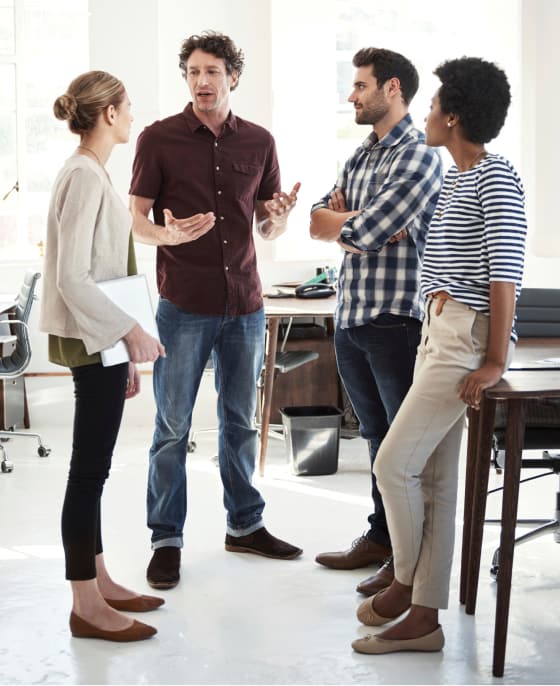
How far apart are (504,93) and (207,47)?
4.11 feet

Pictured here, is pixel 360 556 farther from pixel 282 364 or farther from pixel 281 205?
pixel 282 364

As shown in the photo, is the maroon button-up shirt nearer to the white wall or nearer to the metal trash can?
the metal trash can

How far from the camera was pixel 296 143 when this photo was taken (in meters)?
7.08

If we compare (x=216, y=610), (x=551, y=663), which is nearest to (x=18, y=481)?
(x=216, y=610)

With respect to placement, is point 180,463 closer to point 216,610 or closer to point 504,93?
point 216,610

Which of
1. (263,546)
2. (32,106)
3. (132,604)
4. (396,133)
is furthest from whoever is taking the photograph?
(32,106)

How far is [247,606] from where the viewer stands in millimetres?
3406

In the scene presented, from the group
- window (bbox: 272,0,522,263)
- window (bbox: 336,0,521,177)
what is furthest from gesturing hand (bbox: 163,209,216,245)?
window (bbox: 336,0,521,177)

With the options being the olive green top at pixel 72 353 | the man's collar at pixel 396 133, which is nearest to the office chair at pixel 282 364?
the man's collar at pixel 396 133

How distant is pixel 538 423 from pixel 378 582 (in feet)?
2.49

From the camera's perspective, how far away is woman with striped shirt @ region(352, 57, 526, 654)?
271cm

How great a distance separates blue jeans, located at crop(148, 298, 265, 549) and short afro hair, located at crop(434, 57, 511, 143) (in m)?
1.19

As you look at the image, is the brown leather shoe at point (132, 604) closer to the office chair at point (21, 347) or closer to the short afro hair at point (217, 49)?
the short afro hair at point (217, 49)

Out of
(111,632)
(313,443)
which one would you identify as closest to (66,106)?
(111,632)
